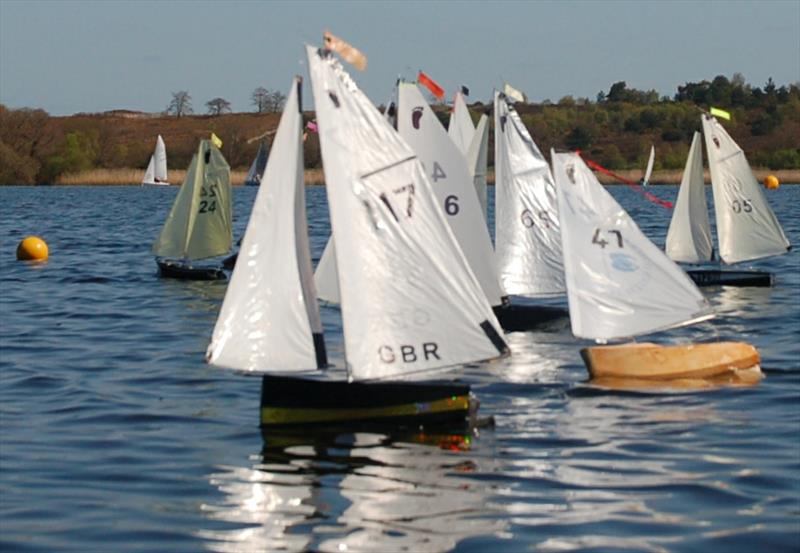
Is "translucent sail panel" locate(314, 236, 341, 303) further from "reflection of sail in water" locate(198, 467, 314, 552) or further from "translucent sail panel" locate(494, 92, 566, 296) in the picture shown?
"reflection of sail in water" locate(198, 467, 314, 552)

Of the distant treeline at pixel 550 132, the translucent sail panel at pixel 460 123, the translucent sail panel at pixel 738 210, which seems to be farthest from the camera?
the distant treeline at pixel 550 132

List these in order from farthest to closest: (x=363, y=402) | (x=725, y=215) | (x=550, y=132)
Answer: (x=550, y=132), (x=725, y=215), (x=363, y=402)

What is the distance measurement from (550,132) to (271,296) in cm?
14098

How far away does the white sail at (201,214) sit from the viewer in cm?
3925

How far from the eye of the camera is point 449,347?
1803 centimetres

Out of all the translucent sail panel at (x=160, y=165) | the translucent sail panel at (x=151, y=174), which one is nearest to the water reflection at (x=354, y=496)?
the translucent sail panel at (x=160, y=165)

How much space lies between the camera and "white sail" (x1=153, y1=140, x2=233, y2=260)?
39250 mm

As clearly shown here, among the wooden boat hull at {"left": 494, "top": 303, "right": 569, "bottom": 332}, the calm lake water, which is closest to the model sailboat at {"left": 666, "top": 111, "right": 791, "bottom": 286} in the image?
the calm lake water

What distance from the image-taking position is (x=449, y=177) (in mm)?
23781

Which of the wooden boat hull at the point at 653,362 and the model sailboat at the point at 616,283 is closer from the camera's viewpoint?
the wooden boat hull at the point at 653,362

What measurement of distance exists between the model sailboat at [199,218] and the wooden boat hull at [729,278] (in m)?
12.2

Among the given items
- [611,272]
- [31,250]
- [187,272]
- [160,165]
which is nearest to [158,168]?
[160,165]

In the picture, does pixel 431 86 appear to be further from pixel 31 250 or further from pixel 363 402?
pixel 31 250

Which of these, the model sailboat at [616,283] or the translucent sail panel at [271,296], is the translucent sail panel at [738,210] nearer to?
the model sailboat at [616,283]
